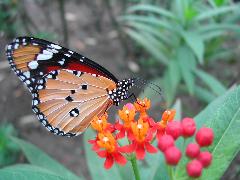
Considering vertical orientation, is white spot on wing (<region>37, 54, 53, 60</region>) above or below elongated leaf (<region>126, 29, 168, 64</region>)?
below

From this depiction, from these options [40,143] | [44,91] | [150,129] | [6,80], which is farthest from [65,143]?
[150,129]

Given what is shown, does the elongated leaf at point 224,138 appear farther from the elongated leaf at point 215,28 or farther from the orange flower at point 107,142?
the elongated leaf at point 215,28

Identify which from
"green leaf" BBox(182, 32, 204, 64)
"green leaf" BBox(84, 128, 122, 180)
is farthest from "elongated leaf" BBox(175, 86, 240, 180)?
"green leaf" BBox(182, 32, 204, 64)

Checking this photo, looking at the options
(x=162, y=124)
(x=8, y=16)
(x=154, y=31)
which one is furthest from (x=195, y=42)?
(x=8, y=16)

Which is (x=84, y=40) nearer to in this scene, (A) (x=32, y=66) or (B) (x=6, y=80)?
(B) (x=6, y=80)

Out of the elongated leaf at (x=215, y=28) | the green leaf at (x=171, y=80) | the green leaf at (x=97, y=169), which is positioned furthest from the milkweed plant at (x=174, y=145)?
the elongated leaf at (x=215, y=28)

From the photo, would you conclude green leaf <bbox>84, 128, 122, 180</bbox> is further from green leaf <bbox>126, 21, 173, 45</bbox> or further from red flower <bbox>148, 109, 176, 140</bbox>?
green leaf <bbox>126, 21, 173, 45</bbox>
